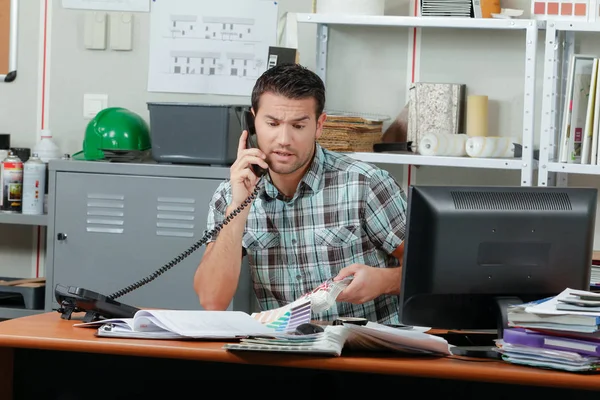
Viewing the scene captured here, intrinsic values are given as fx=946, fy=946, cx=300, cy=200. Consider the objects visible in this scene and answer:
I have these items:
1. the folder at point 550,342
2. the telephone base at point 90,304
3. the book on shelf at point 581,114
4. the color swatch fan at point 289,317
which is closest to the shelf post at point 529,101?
the book on shelf at point 581,114

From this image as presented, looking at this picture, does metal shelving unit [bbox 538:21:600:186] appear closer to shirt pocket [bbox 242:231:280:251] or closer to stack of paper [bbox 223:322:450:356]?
shirt pocket [bbox 242:231:280:251]

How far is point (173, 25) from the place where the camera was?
3.76 meters

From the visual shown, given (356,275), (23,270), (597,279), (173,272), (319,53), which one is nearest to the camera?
(356,275)

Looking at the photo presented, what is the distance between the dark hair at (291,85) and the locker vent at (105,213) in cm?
95

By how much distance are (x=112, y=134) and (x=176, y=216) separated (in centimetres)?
43

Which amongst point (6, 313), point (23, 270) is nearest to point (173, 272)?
point (6, 313)

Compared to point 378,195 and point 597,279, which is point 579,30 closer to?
point 597,279

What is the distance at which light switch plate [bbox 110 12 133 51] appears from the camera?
376 cm

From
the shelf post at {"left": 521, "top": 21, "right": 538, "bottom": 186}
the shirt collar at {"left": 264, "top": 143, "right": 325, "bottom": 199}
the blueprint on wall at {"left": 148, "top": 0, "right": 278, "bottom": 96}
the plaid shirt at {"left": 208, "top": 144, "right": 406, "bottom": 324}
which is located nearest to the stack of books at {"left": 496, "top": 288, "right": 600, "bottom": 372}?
the plaid shirt at {"left": 208, "top": 144, "right": 406, "bottom": 324}

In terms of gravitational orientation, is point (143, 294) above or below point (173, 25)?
below

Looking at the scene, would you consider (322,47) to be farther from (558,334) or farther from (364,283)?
(558,334)

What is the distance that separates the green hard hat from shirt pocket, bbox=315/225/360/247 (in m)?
1.16

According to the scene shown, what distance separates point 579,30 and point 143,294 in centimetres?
175

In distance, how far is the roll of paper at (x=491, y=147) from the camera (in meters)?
Result: 3.24
